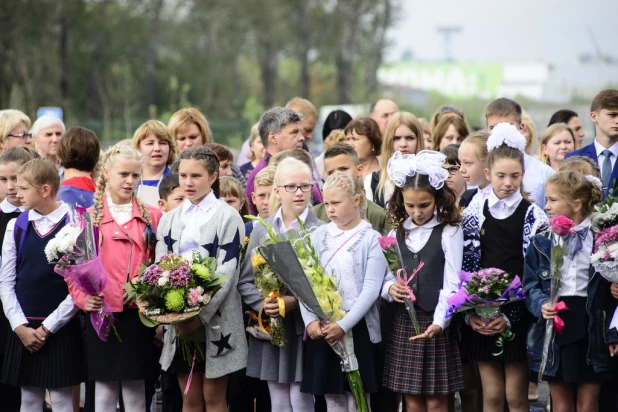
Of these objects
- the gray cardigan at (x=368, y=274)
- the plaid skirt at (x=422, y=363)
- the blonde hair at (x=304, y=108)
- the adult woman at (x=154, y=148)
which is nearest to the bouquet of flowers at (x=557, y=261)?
the plaid skirt at (x=422, y=363)

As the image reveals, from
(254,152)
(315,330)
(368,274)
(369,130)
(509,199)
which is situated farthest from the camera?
(254,152)

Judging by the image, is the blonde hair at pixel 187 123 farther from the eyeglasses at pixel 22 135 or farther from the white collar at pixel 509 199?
the white collar at pixel 509 199

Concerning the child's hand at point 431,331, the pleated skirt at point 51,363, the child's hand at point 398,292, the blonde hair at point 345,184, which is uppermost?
the blonde hair at point 345,184

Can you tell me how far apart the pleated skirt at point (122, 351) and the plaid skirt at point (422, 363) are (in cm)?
172

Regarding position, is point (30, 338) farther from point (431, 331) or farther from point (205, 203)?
point (431, 331)

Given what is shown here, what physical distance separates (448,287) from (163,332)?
2.08 meters

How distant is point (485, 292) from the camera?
19.3ft

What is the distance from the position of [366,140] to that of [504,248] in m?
2.47

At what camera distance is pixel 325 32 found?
53000 mm

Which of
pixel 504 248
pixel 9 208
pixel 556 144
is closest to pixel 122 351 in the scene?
pixel 9 208

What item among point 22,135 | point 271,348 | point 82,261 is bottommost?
point 271,348

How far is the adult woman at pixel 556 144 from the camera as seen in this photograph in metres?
8.86

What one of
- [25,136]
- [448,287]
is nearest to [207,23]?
[25,136]

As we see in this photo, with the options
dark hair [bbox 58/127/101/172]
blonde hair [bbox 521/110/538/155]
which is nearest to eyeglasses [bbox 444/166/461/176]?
blonde hair [bbox 521/110/538/155]
